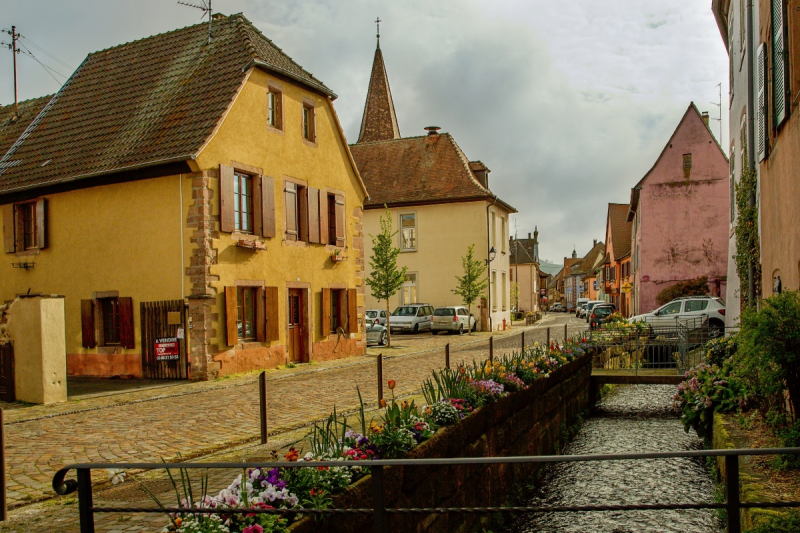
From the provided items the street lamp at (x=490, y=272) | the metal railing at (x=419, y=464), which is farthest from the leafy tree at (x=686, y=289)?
the metal railing at (x=419, y=464)

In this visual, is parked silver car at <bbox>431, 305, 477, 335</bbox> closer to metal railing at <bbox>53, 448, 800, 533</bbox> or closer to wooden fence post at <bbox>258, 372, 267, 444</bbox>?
wooden fence post at <bbox>258, 372, 267, 444</bbox>

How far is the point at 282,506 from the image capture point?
170 inches

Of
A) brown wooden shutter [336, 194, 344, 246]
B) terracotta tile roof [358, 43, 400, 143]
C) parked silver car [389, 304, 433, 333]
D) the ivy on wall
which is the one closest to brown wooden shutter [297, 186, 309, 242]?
brown wooden shutter [336, 194, 344, 246]

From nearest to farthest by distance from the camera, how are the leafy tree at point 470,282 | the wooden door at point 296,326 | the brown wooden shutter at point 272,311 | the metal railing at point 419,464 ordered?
the metal railing at point 419,464, the brown wooden shutter at point 272,311, the wooden door at point 296,326, the leafy tree at point 470,282

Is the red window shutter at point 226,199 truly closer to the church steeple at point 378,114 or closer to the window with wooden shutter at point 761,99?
the window with wooden shutter at point 761,99

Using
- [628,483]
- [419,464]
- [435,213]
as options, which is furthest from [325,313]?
[419,464]

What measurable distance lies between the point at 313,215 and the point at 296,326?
125 inches

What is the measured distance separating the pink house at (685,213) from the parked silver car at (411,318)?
11402 mm

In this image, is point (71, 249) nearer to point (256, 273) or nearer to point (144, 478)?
point (256, 273)

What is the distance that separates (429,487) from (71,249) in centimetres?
1408

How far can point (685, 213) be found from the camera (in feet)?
116

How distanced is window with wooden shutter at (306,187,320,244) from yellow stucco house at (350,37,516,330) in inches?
569

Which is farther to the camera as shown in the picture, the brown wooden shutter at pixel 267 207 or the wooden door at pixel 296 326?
the wooden door at pixel 296 326

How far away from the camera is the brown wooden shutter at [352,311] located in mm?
21328
